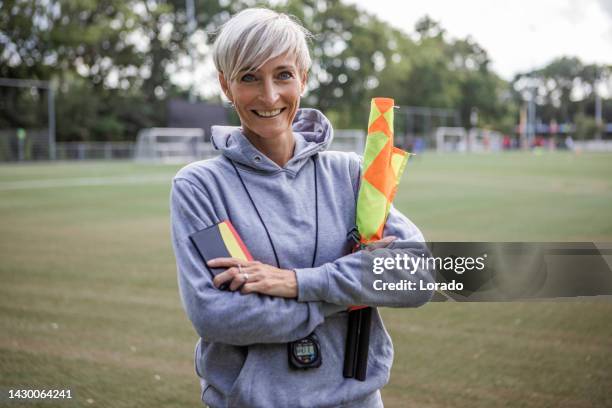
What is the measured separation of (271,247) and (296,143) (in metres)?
0.33

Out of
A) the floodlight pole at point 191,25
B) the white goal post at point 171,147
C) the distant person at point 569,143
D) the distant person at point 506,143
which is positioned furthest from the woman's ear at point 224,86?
the distant person at point 506,143

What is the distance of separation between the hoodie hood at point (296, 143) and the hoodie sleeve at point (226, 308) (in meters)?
0.18

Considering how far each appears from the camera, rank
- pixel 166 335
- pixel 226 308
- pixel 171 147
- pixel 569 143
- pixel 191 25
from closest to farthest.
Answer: pixel 226 308 → pixel 166 335 → pixel 171 147 → pixel 191 25 → pixel 569 143

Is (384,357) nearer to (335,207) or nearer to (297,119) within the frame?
(335,207)

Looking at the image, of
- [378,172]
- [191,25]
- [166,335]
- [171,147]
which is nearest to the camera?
[378,172]

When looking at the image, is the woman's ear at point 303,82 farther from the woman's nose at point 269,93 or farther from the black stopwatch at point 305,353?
the black stopwatch at point 305,353

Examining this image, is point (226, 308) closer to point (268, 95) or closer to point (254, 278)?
point (254, 278)

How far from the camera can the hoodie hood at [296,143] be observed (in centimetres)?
186

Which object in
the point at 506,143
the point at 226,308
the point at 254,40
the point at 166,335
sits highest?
the point at 254,40

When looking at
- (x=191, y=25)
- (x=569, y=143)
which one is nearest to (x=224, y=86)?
(x=191, y=25)

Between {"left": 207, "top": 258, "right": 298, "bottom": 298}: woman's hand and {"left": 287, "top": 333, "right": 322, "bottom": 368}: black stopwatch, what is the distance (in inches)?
5.1

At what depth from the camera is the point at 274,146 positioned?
1.91 meters

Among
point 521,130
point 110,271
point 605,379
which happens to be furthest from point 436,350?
point 521,130

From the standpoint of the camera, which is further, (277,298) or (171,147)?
(171,147)
